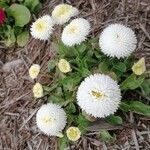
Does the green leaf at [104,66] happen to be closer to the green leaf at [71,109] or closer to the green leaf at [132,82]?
the green leaf at [132,82]

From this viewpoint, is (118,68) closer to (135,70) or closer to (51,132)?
(135,70)

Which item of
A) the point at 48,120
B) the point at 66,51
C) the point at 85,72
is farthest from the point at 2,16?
the point at 48,120

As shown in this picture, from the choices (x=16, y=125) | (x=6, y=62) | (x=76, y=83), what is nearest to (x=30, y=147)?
(x=16, y=125)

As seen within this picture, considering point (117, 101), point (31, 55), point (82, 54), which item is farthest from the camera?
point (31, 55)

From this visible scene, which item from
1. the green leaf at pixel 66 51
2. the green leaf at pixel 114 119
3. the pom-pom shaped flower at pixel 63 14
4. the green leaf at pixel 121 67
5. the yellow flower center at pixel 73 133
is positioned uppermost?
the pom-pom shaped flower at pixel 63 14

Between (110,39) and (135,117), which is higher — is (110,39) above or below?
above

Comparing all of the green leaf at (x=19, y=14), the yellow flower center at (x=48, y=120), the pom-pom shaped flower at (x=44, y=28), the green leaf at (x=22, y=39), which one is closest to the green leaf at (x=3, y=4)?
the green leaf at (x=19, y=14)
